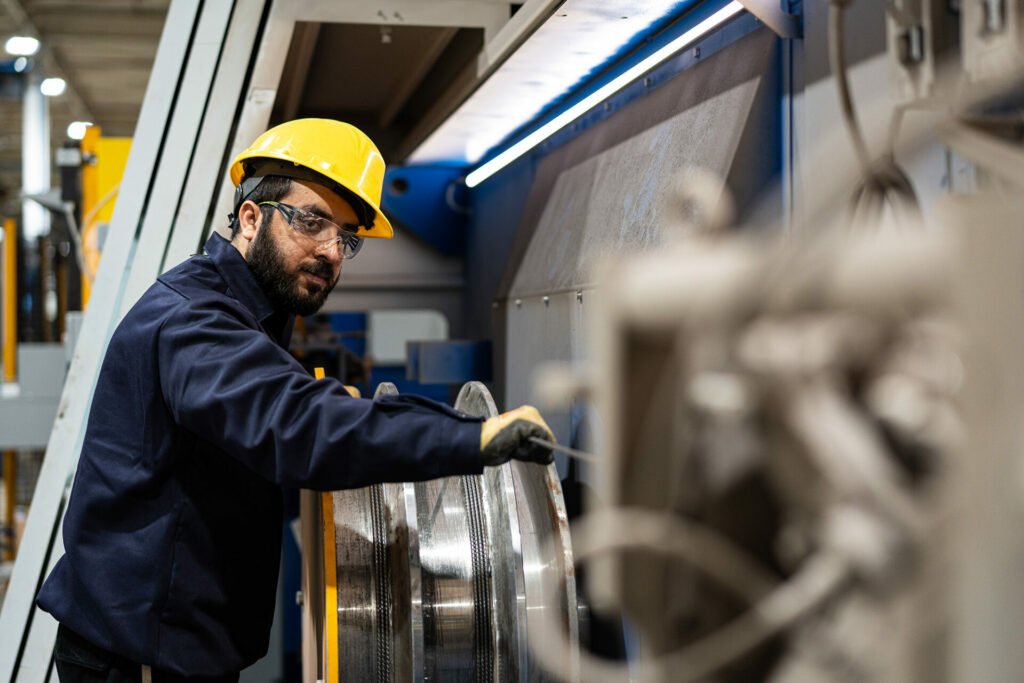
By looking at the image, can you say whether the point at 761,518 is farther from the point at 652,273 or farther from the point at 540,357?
the point at 540,357

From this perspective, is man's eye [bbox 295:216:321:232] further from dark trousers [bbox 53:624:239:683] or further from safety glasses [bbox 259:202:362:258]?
dark trousers [bbox 53:624:239:683]

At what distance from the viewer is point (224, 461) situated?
1.61 m

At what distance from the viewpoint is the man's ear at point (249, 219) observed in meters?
1.73

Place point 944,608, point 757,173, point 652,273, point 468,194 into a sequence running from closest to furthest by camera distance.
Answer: point 944,608 < point 652,273 < point 757,173 < point 468,194

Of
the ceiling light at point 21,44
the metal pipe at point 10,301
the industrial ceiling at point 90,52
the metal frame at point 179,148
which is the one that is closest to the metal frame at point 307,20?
the metal frame at point 179,148

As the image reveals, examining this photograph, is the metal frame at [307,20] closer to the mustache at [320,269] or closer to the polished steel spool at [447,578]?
the mustache at [320,269]

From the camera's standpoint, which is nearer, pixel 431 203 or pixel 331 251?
pixel 331 251

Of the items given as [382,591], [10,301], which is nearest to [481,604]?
[382,591]

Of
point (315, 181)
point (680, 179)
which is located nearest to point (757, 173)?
point (680, 179)

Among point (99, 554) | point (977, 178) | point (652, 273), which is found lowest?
point (99, 554)

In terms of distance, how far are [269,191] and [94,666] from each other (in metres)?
0.89

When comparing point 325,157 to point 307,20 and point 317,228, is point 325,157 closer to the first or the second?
point 317,228

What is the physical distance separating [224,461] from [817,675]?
1.21 m

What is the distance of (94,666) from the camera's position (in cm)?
163
